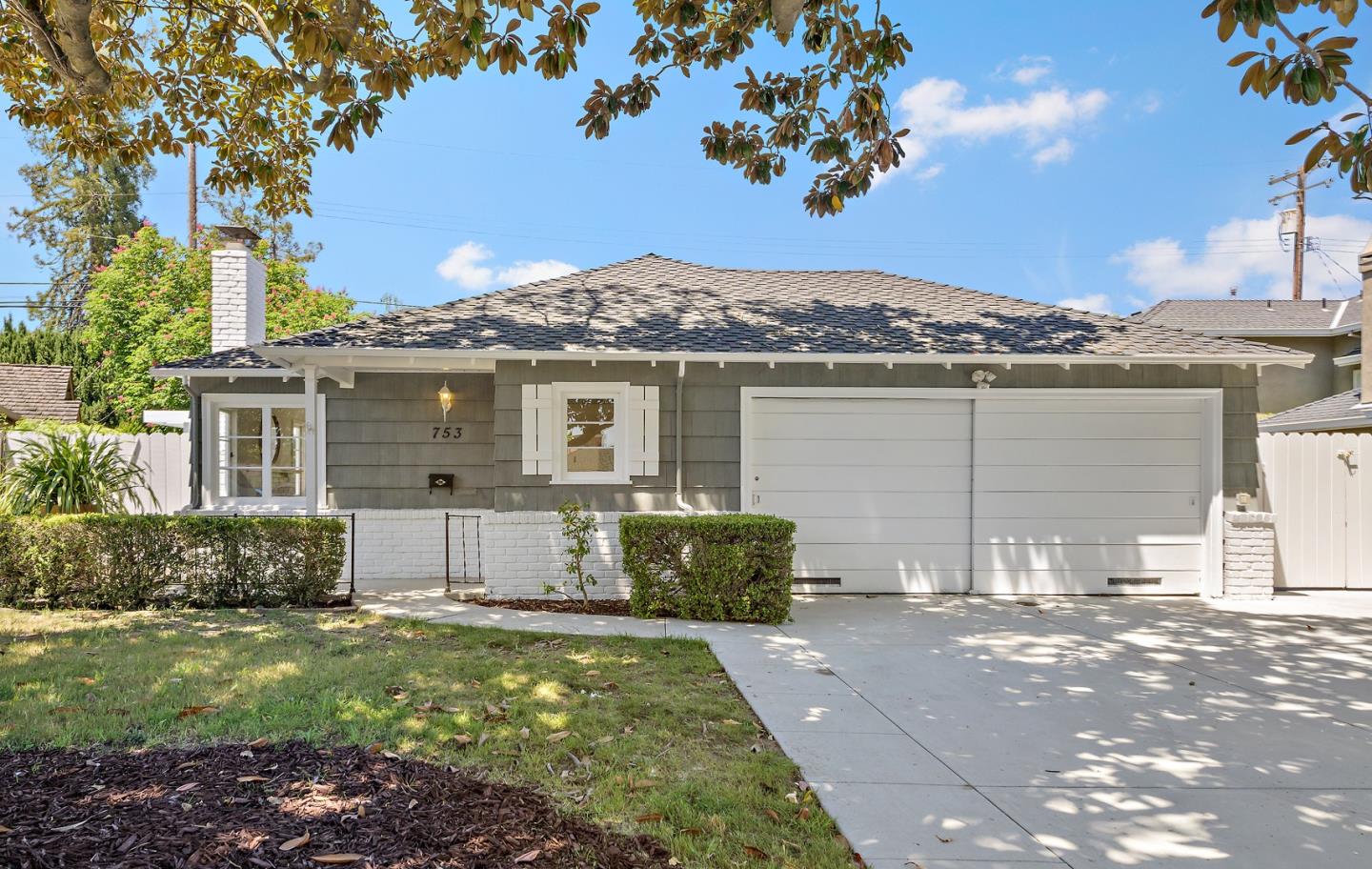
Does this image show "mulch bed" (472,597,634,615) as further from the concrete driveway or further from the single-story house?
the concrete driveway

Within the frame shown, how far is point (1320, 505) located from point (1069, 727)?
6.50 m

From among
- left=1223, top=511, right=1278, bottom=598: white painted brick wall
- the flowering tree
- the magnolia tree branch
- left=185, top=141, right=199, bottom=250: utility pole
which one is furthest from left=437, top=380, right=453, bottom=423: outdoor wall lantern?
left=185, top=141, right=199, bottom=250: utility pole

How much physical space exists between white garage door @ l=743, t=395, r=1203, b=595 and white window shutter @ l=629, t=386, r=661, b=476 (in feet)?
4.74

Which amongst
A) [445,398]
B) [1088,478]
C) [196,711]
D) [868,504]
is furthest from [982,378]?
[196,711]

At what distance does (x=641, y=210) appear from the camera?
1277 inches

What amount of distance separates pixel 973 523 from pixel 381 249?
1101 inches

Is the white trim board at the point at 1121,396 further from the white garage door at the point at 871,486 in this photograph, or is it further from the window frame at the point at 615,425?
the window frame at the point at 615,425

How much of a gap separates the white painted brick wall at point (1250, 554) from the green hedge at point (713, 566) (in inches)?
198

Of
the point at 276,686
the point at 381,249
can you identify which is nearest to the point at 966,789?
the point at 276,686

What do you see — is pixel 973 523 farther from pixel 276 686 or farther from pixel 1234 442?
pixel 276 686

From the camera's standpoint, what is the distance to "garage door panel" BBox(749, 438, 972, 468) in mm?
7828

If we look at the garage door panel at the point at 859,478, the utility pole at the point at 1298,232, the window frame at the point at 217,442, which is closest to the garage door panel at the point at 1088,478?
the garage door panel at the point at 859,478

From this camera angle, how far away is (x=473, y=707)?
404 cm

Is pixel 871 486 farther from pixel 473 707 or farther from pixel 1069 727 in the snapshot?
pixel 473 707
